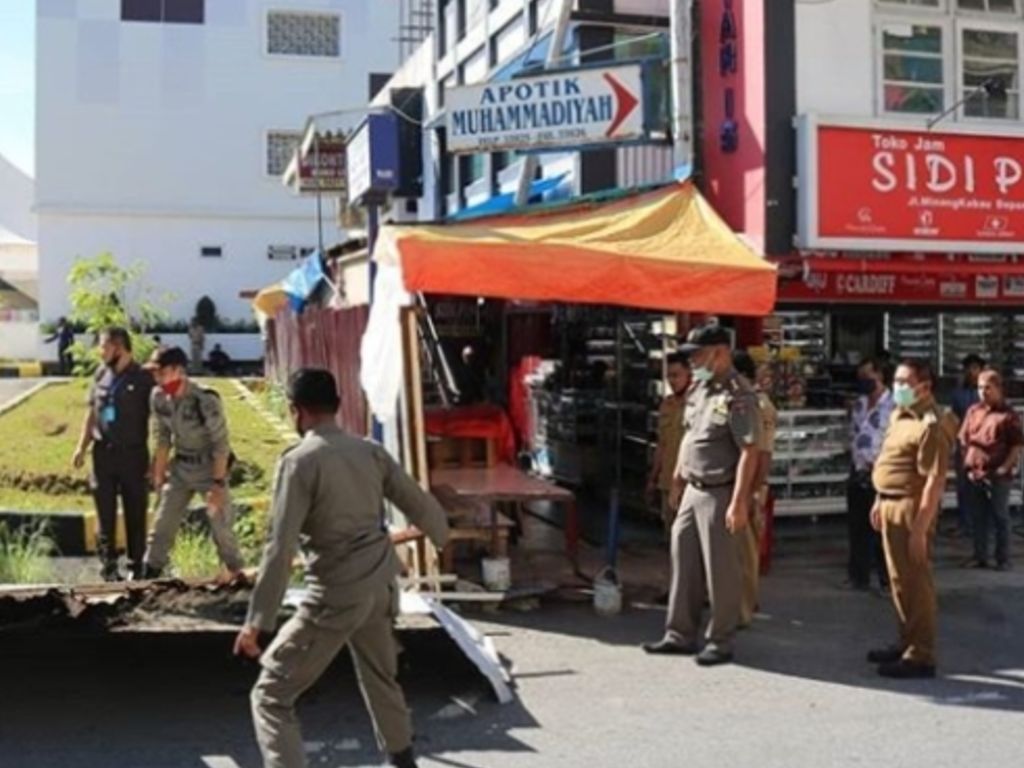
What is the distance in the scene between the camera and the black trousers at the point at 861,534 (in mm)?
9242

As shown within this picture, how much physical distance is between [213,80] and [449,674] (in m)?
31.6

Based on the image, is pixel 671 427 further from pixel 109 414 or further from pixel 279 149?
pixel 279 149

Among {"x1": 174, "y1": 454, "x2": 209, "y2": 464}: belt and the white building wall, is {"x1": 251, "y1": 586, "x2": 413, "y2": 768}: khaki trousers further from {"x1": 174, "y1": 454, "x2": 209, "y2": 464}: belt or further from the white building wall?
the white building wall

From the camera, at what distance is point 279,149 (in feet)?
119

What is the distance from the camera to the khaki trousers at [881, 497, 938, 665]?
22.2 ft

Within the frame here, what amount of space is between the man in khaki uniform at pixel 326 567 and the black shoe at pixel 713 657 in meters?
2.63

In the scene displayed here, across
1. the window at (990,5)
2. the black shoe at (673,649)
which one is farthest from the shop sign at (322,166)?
the black shoe at (673,649)

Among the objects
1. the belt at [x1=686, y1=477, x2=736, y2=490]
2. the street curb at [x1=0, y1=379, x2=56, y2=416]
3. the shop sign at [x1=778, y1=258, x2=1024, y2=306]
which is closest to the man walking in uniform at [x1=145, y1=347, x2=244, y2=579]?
the belt at [x1=686, y1=477, x2=736, y2=490]

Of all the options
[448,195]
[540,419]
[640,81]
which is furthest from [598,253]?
[448,195]

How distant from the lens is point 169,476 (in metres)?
8.70

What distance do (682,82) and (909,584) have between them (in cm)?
509

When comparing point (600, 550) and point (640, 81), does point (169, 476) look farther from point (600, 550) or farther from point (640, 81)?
point (640, 81)

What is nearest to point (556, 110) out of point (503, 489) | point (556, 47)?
point (556, 47)

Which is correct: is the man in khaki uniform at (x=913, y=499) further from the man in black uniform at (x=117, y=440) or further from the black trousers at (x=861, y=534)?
the man in black uniform at (x=117, y=440)
